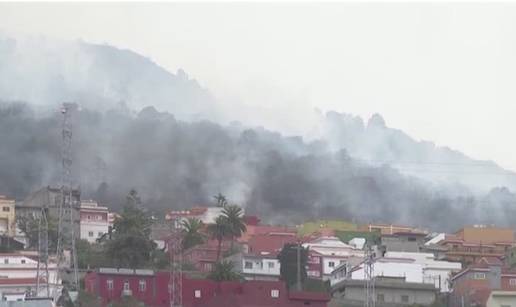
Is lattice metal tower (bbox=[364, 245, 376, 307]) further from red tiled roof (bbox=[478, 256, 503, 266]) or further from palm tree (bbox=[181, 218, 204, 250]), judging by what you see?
palm tree (bbox=[181, 218, 204, 250])

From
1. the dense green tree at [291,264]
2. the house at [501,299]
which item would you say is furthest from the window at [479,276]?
the dense green tree at [291,264]

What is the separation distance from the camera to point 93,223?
38344 millimetres

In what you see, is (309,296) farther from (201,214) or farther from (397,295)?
(201,214)

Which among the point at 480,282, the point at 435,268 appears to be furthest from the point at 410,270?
the point at 480,282

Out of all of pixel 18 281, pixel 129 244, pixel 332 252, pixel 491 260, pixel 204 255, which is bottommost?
pixel 18 281

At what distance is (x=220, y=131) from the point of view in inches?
2387

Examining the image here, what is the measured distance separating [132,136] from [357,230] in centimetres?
1703

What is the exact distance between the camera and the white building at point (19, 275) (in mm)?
27234

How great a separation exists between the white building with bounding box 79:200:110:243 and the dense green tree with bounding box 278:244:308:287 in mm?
7801

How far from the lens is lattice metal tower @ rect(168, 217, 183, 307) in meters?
26.4

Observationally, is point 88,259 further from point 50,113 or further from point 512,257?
point 50,113

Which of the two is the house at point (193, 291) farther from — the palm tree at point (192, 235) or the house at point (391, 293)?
the palm tree at point (192, 235)

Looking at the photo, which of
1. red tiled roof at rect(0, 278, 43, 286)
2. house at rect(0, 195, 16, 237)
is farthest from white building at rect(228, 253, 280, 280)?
house at rect(0, 195, 16, 237)

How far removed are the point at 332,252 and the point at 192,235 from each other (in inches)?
167
